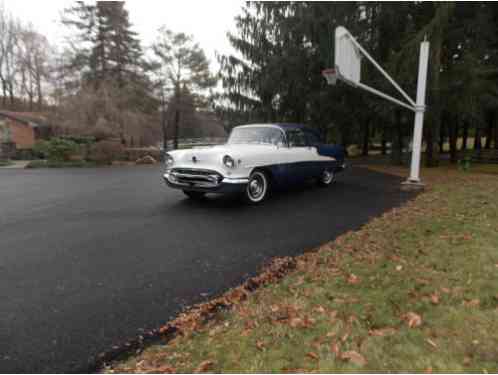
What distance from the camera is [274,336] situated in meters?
1.95

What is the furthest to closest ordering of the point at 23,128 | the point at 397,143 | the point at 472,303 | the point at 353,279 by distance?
1. the point at 23,128
2. the point at 397,143
3. the point at 353,279
4. the point at 472,303

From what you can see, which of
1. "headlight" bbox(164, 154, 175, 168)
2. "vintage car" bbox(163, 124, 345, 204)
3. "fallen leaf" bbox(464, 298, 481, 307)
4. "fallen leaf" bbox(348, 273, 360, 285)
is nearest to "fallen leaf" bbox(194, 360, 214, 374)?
"fallen leaf" bbox(348, 273, 360, 285)

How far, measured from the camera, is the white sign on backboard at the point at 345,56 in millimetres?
6827

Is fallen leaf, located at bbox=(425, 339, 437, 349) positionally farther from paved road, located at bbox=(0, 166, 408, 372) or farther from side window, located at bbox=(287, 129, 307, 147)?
→ side window, located at bbox=(287, 129, 307, 147)

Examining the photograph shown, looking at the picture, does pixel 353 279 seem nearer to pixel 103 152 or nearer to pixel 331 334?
pixel 331 334

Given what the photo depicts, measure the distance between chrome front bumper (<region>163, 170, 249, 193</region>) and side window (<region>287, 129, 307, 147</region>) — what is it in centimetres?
182

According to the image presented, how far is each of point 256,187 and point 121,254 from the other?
10.6ft

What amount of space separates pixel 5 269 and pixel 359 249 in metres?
3.95

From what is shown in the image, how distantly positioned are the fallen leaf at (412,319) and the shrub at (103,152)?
16.8 metres

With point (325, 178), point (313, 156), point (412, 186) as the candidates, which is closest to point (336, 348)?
point (313, 156)

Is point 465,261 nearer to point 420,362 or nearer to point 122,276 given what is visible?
point 420,362

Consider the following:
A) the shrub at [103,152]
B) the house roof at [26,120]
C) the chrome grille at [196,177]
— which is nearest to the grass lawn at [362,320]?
the chrome grille at [196,177]

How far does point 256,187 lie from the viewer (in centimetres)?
615

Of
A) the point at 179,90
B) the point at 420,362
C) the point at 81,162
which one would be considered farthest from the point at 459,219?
the point at 179,90
